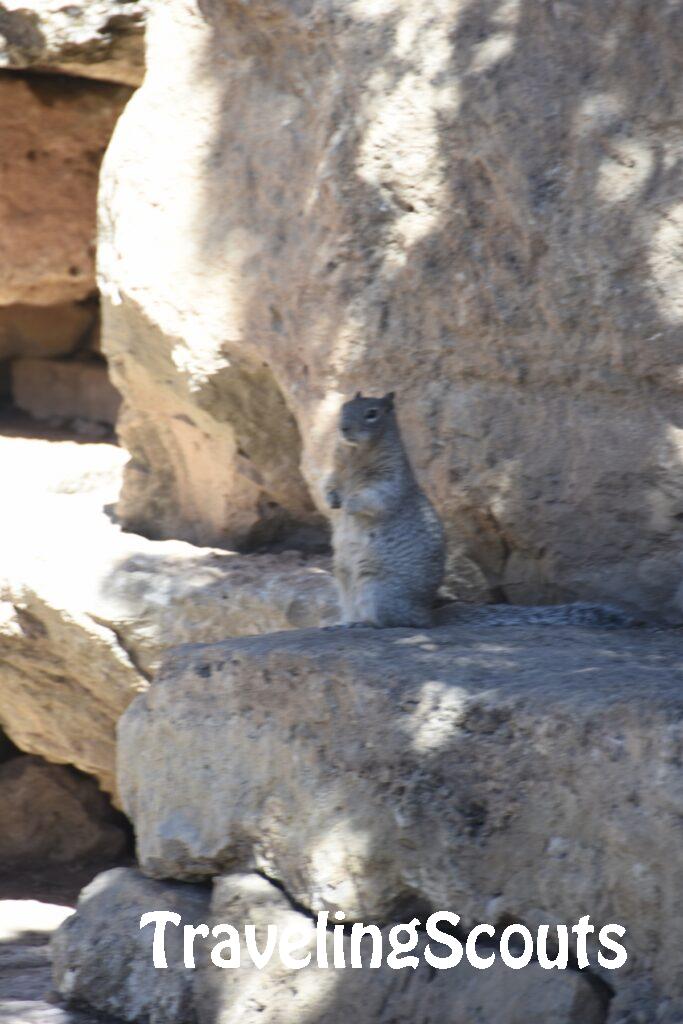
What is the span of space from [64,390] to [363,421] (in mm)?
4706

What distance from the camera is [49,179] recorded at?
8273mm

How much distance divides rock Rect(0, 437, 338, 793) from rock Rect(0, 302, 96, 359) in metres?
2.13

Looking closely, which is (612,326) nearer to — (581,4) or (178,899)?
(581,4)

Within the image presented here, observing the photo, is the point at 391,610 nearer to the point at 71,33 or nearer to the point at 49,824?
the point at 49,824

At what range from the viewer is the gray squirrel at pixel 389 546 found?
15.2ft

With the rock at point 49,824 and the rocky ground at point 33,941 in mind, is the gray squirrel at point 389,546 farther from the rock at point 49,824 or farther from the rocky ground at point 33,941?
the rock at point 49,824

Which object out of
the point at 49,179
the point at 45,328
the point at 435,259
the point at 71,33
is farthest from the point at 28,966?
the point at 45,328

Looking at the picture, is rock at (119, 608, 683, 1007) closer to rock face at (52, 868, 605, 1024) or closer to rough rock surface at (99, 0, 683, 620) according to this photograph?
rock face at (52, 868, 605, 1024)

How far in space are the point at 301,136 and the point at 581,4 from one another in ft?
4.31

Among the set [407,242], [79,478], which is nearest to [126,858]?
[79,478]

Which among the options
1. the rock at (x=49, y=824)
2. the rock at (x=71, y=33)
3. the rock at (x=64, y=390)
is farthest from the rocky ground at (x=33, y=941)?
the rock at (x=71, y=33)

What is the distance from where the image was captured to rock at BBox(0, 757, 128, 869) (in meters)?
7.48

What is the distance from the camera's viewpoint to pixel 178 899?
4.47 m

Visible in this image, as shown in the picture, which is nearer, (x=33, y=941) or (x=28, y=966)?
(x=28, y=966)
